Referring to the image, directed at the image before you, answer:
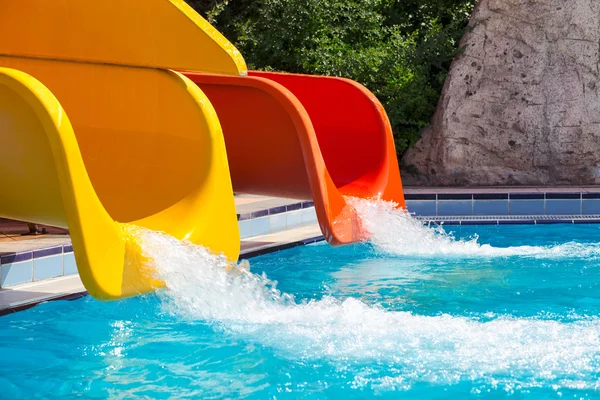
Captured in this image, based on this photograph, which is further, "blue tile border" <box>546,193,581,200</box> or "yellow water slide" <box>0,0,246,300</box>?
"blue tile border" <box>546,193,581,200</box>

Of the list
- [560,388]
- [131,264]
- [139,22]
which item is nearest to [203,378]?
[131,264]

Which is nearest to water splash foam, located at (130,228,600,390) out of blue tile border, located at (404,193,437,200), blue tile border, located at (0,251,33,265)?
Answer: blue tile border, located at (0,251,33,265)

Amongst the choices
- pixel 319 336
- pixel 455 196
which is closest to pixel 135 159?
pixel 319 336

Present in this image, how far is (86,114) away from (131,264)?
3.54 ft

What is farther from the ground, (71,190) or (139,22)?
(139,22)

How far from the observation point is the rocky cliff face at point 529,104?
28.7ft

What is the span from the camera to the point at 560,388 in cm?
309

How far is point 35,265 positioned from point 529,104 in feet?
18.2

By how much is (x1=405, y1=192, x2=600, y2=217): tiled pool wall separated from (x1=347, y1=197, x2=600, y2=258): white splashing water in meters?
1.57

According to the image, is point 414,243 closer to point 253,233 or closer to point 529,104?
point 253,233

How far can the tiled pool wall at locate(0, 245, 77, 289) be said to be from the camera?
448 centimetres

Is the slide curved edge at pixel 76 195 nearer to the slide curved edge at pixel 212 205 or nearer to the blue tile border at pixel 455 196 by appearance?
the slide curved edge at pixel 212 205

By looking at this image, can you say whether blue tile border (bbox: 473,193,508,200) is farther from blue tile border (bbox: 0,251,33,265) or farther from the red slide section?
blue tile border (bbox: 0,251,33,265)

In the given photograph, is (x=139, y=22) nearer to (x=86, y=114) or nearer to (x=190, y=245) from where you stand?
(x=86, y=114)
